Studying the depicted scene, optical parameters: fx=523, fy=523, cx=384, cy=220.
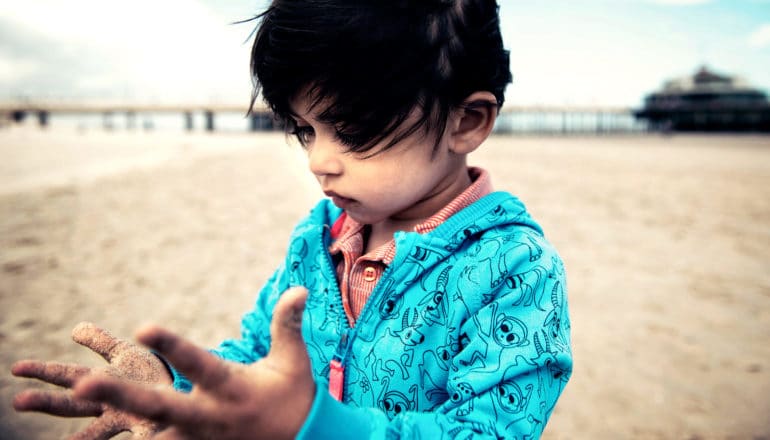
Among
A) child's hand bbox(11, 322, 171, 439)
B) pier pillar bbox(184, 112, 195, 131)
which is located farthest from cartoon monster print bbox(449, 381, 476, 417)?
pier pillar bbox(184, 112, 195, 131)

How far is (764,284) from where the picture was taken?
5.51m

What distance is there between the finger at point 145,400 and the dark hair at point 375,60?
0.64 meters

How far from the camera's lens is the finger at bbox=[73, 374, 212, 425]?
62cm

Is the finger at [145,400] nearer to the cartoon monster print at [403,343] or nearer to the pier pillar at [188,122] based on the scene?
the cartoon monster print at [403,343]

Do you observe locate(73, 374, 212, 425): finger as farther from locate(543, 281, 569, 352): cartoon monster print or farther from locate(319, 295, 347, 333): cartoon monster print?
locate(543, 281, 569, 352): cartoon monster print

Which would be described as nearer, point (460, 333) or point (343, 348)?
point (460, 333)

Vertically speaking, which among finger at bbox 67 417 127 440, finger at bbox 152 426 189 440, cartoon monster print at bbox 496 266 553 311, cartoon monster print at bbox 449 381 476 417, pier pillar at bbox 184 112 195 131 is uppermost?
pier pillar at bbox 184 112 195 131

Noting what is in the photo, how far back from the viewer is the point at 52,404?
91cm

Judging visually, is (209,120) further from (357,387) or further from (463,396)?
(463,396)

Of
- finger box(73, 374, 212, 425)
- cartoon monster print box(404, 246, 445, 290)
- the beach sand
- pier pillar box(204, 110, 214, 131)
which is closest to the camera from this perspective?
finger box(73, 374, 212, 425)

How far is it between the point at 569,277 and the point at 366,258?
4689 mm

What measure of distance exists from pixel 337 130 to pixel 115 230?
7.27m

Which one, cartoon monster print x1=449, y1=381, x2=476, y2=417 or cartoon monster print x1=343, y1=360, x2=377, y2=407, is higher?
cartoon monster print x1=449, y1=381, x2=476, y2=417

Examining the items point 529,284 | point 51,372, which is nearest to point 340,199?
point 529,284
